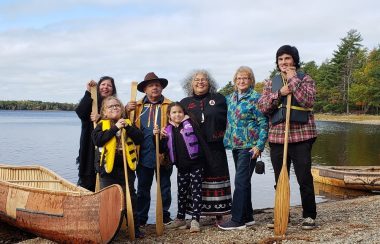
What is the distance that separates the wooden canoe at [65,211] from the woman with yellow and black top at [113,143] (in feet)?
1.42

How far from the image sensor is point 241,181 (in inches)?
236

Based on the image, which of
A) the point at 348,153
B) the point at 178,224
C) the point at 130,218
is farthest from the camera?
the point at 348,153

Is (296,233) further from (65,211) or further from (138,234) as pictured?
(65,211)

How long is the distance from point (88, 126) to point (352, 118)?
211 feet

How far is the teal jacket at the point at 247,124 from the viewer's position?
5.96m

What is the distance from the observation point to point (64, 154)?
2911 centimetres

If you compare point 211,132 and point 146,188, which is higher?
point 211,132

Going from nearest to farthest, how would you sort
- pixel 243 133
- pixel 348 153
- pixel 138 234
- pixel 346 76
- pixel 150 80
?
pixel 243 133
pixel 138 234
pixel 150 80
pixel 348 153
pixel 346 76

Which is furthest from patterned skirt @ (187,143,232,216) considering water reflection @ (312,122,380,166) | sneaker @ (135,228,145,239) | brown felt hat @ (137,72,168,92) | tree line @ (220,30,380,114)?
tree line @ (220,30,380,114)

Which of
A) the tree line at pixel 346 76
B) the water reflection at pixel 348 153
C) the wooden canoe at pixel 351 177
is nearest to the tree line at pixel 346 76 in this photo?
the tree line at pixel 346 76

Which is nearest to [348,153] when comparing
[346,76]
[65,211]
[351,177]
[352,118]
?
[351,177]

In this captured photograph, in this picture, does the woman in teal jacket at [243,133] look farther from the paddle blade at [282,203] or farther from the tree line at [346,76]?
the tree line at [346,76]

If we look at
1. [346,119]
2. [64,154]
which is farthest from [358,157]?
[346,119]

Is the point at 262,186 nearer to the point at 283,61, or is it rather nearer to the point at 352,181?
the point at 352,181
